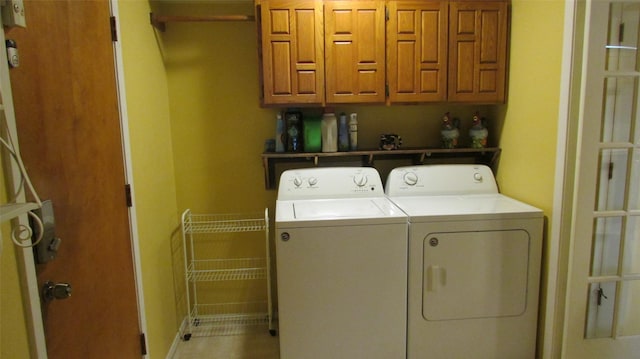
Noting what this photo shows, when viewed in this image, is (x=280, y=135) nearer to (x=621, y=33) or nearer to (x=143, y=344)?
(x=143, y=344)

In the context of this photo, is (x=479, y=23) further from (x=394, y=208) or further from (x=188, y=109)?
(x=188, y=109)

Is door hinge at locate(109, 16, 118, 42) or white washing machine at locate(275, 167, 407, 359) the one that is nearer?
door hinge at locate(109, 16, 118, 42)

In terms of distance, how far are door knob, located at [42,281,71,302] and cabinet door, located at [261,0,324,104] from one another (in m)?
1.42

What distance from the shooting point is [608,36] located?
176 centimetres

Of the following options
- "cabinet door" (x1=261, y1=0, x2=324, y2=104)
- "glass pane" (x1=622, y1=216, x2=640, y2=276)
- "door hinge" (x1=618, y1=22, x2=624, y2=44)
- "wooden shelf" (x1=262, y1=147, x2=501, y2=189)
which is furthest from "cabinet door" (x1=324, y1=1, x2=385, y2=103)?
"glass pane" (x1=622, y1=216, x2=640, y2=276)

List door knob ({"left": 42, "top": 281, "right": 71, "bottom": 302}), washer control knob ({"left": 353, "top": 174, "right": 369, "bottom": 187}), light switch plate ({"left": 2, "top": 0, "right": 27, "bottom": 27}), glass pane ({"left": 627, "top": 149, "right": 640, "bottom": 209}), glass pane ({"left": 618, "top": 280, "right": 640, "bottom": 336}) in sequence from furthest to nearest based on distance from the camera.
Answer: washer control knob ({"left": 353, "top": 174, "right": 369, "bottom": 187}) → glass pane ({"left": 618, "top": 280, "right": 640, "bottom": 336}) → glass pane ({"left": 627, "top": 149, "right": 640, "bottom": 209}) → door knob ({"left": 42, "top": 281, "right": 71, "bottom": 302}) → light switch plate ({"left": 2, "top": 0, "right": 27, "bottom": 27})

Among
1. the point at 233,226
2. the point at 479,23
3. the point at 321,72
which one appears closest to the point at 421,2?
the point at 479,23

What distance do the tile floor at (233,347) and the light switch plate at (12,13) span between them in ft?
6.98

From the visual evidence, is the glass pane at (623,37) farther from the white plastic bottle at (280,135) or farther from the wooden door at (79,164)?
the wooden door at (79,164)

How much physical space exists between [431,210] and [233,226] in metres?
1.41

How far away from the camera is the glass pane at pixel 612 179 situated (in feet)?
6.08

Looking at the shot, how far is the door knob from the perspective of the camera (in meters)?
1.14

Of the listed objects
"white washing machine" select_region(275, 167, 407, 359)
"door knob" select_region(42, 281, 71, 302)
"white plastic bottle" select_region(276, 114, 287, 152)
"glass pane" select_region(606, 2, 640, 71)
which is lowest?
"white washing machine" select_region(275, 167, 407, 359)

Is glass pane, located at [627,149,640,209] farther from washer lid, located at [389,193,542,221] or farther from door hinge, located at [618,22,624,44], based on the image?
door hinge, located at [618,22,624,44]
